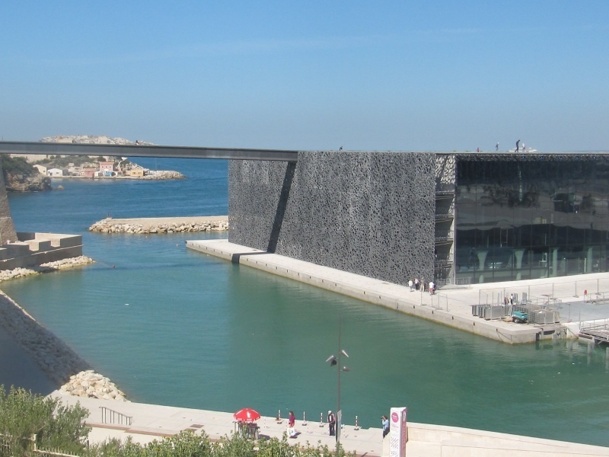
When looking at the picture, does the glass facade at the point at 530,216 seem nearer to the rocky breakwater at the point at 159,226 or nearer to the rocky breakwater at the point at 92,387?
the rocky breakwater at the point at 92,387

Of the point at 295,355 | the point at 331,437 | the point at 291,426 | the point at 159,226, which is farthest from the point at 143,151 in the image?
the point at 331,437

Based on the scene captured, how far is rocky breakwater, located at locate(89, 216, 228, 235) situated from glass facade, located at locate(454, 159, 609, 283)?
29.5 metres

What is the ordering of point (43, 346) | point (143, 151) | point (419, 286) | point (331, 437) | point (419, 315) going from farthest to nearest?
point (143, 151) < point (419, 286) < point (419, 315) < point (43, 346) < point (331, 437)

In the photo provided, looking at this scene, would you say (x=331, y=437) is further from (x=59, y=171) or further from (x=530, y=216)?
(x=59, y=171)

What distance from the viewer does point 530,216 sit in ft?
111

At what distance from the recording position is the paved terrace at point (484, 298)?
2658 centimetres

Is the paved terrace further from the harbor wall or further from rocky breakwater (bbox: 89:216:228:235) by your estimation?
rocky breakwater (bbox: 89:216:228:235)

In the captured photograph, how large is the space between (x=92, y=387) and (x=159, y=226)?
1578 inches

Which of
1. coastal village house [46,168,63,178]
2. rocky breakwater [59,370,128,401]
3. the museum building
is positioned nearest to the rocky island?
coastal village house [46,168,63,178]

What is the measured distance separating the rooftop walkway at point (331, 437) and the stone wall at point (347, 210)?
15.8 m

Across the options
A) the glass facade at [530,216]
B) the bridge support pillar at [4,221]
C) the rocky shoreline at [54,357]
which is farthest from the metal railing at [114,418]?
the bridge support pillar at [4,221]

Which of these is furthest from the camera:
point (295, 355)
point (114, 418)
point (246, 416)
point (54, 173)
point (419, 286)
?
point (54, 173)

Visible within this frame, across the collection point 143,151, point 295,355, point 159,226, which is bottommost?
point 295,355

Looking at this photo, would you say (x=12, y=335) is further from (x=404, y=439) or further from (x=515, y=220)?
(x=515, y=220)
